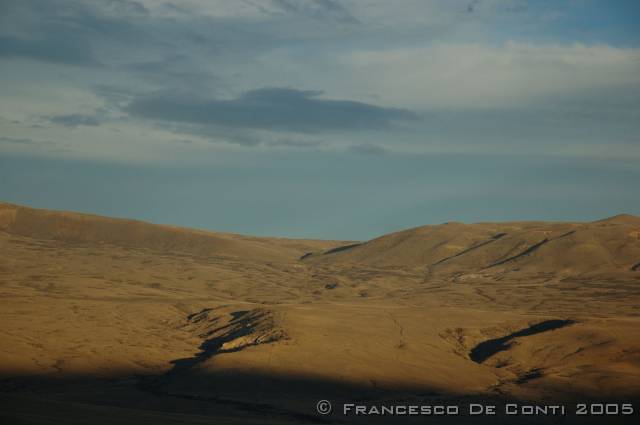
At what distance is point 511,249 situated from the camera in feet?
485

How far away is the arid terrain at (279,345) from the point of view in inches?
1577

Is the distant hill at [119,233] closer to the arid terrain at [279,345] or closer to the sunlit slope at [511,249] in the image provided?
the sunlit slope at [511,249]

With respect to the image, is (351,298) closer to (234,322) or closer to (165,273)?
(165,273)

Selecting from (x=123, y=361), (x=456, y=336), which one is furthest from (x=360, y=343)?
(x=123, y=361)

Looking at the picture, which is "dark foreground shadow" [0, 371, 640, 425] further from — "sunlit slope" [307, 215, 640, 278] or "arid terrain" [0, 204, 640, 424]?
"sunlit slope" [307, 215, 640, 278]

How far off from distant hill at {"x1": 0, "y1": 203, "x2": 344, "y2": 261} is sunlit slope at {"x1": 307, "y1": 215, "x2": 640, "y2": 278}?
16.9m

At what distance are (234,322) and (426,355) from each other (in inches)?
717

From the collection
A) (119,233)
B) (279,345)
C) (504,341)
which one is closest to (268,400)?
(279,345)

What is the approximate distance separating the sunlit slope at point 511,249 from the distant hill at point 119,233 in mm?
16931

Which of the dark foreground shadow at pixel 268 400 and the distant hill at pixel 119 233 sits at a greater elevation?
the distant hill at pixel 119 233

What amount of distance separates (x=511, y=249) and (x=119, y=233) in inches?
3174

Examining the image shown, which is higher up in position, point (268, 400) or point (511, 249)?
point (511, 249)

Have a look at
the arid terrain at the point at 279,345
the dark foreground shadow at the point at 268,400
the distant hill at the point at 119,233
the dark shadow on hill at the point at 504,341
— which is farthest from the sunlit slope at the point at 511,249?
the dark foreground shadow at the point at 268,400

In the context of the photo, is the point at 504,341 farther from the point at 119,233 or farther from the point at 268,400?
the point at 119,233
